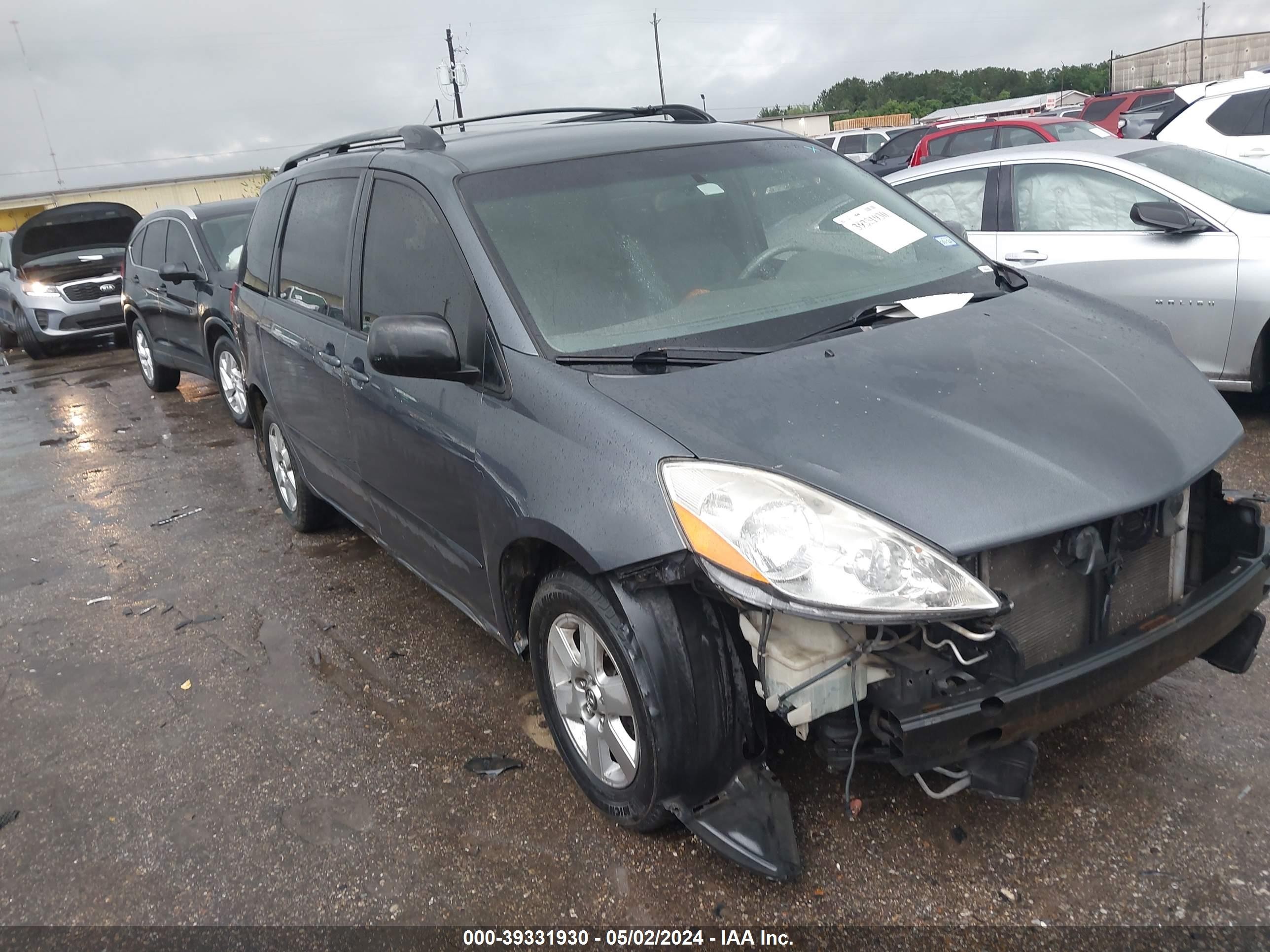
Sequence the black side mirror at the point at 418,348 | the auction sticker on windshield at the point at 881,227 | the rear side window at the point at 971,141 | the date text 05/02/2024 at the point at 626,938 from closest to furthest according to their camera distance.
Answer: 1. the date text 05/02/2024 at the point at 626,938
2. the black side mirror at the point at 418,348
3. the auction sticker on windshield at the point at 881,227
4. the rear side window at the point at 971,141

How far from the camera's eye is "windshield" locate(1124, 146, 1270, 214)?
5.64m

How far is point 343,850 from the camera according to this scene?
2875 mm

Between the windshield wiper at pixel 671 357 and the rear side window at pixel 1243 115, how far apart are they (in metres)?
9.09

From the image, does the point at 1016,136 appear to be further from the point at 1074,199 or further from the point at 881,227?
the point at 881,227

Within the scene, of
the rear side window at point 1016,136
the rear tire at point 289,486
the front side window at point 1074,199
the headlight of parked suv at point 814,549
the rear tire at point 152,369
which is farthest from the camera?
the rear side window at point 1016,136

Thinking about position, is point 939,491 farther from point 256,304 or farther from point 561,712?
point 256,304

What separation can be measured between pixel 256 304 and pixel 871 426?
3589 mm

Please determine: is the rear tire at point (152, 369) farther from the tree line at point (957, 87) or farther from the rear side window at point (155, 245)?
the tree line at point (957, 87)

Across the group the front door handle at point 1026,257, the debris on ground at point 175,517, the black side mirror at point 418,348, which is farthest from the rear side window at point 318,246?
the front door handle at point 1026,257

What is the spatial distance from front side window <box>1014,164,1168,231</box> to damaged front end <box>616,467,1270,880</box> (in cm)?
381

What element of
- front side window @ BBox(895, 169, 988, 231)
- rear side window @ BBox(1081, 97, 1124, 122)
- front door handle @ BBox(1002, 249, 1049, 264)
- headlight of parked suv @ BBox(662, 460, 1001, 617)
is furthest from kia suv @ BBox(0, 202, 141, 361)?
rear side window @ BBox(1081, 97, 1124, 122)

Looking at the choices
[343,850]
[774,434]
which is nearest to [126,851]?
[343,850]

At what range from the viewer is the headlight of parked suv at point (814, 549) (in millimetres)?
2186

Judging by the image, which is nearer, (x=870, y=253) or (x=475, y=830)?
(x=475, y=830)
